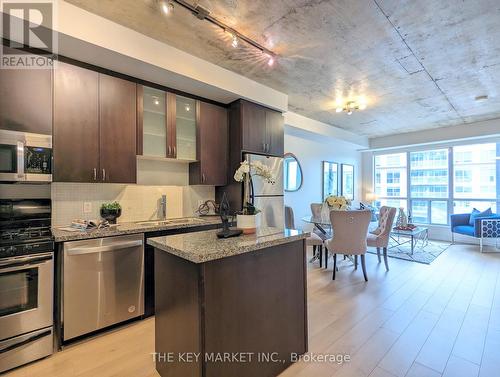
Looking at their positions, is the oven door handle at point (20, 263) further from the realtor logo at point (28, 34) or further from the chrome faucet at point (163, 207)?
the realtor logo at point (28, 34)

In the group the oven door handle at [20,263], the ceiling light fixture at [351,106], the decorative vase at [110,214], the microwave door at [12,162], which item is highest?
the ceiling light fixture at [351,106]

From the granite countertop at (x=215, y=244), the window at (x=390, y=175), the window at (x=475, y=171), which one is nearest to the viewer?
the granite countertop at (x=215, y=244)

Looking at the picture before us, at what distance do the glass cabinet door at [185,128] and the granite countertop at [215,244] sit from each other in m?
1.61

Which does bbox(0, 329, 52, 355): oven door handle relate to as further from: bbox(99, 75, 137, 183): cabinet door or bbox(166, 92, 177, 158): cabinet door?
bbox(166, 92, 177, 158): cabinet door

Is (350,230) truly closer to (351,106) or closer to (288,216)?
(288,216)

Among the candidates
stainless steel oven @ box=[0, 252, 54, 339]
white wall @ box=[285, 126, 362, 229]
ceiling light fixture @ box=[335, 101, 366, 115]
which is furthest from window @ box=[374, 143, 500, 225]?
stainless steel oven @ box=[0, 252, 54, 339]

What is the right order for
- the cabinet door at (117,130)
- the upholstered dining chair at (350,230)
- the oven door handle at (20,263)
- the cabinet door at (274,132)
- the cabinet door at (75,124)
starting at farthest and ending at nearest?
the cabinet door at (274,132), the upholstered dining chair at (350,230), the cabinet door at (117,130), the cabinet door at (75,124), the oven door handle at (20,263)

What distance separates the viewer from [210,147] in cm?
344

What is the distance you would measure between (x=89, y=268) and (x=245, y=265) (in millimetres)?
1509

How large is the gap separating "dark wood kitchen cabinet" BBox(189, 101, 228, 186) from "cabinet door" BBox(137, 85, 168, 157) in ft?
1.52

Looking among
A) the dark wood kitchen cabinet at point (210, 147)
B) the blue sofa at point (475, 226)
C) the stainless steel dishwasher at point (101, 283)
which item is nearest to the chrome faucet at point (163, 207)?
the dark wood kitchen cabinet at point (210, 147)

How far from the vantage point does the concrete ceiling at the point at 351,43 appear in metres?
2.11

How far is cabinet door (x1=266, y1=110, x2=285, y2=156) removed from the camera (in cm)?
380

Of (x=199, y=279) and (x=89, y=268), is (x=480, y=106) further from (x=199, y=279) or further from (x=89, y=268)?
(x=89, y=268)
